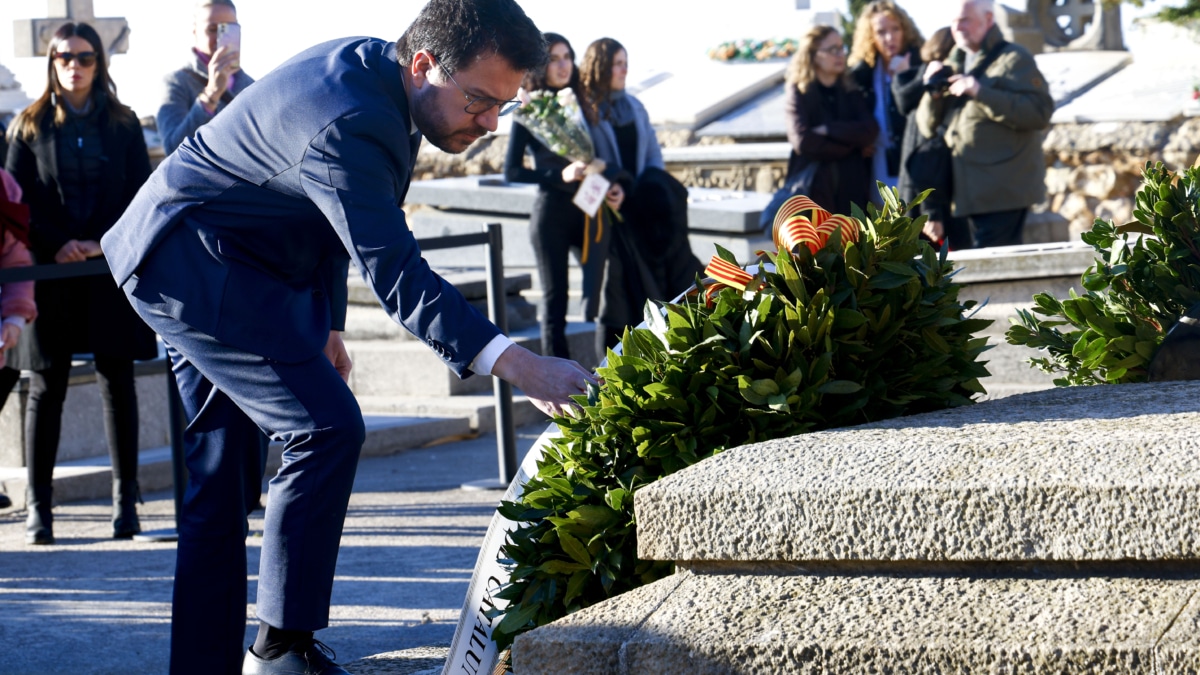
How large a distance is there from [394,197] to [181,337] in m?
0.57

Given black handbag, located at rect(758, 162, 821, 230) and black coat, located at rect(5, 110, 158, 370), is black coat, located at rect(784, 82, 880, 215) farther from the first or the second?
black coat, located at rect(5, 110, 158, 370)

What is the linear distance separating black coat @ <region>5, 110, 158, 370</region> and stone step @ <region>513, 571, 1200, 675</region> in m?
3.95

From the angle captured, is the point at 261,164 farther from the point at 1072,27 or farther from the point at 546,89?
the point at 1072,27

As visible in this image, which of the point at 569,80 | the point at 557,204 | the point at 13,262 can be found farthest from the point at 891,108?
the point at 13,262

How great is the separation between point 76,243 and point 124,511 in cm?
107

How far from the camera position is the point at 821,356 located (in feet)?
9.18

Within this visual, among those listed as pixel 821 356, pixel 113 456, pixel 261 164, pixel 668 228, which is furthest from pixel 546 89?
pixel 821 356

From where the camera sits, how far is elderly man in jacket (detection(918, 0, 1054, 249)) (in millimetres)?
8023

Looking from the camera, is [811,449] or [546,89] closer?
[811,449]

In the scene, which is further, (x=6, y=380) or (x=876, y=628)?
(x=6, y=380)

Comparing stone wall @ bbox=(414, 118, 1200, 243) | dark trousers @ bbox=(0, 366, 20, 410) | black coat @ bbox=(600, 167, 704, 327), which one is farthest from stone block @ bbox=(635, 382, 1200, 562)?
stone wall @ bbox=(414, 118, 1200, 243)

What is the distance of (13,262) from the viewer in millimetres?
5926

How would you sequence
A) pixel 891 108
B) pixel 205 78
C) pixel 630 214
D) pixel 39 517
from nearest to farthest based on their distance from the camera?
pixel 39 517, pixel 205 78, pixel 630 214, pixel 891 108

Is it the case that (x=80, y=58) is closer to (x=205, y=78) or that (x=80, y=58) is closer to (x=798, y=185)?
(x=205, y=78)
